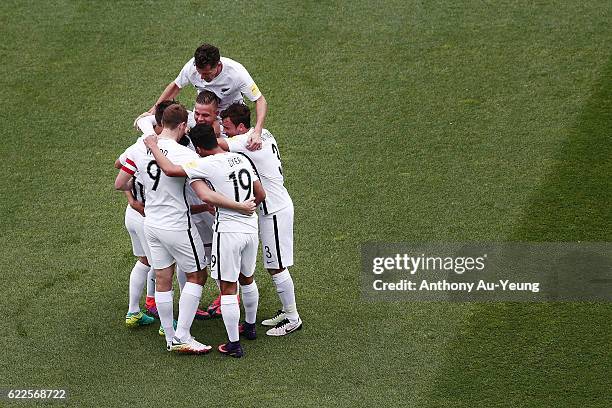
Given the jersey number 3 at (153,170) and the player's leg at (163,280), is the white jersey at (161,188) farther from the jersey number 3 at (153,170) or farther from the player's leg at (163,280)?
the player's leg at (163,280)

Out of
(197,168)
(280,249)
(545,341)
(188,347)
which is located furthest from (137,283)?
(545,341)

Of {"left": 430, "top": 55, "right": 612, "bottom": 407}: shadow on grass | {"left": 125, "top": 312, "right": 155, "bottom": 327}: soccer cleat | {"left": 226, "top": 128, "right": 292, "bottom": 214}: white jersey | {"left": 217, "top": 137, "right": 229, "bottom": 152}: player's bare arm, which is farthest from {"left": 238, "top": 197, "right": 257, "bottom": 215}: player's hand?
{"left": 430, "top": 55, "right": 612, "bottom": 407}: shadow on grass

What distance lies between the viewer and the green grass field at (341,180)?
7973 millimetres

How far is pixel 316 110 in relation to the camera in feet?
37.0

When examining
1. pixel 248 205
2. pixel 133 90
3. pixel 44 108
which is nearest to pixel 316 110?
pixel 133 90

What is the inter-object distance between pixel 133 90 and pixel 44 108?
37.2 inches

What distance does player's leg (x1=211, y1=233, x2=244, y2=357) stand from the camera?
314 inches

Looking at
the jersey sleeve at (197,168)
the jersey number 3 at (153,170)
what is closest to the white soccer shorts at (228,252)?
the jersey sleeve at (197,168)

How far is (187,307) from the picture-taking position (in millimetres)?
8148

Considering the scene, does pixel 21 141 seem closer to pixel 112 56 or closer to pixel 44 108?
pixel 44 108

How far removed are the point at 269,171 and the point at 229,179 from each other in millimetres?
518

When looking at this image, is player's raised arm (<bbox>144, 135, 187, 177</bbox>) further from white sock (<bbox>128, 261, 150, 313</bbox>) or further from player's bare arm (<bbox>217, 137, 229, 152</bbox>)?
white sock (<bbox>128, 261, 150, 313</bbox>)

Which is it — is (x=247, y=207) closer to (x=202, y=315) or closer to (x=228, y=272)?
(x=228, y=272)

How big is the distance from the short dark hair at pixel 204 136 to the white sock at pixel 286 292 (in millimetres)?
1193
